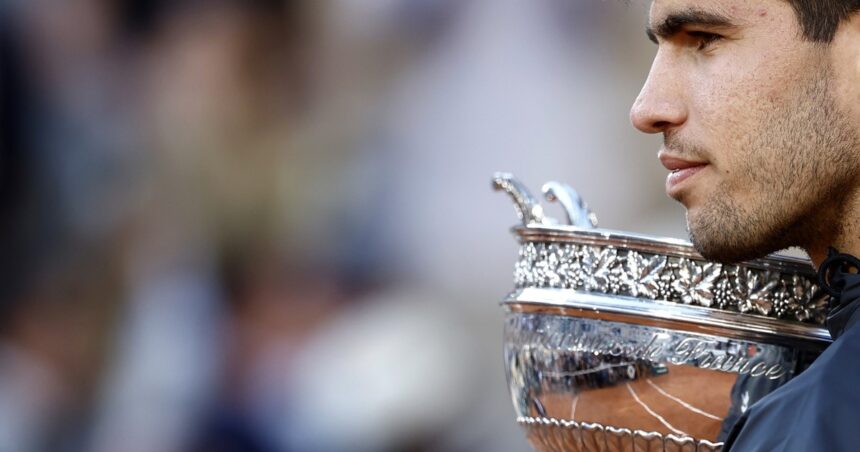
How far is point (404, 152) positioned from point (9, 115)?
0.91m

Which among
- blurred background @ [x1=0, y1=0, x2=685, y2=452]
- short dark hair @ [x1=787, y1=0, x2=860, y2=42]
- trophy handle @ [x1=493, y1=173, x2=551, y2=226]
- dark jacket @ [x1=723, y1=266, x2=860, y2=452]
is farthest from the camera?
blurred background @ [x1=0, y1=0, x2=685, y2=452]

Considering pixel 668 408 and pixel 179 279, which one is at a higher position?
pixel 668 408

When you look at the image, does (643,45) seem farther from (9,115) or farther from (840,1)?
(840,1)

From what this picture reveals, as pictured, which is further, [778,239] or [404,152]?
[404,152]

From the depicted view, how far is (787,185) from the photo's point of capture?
982 mm

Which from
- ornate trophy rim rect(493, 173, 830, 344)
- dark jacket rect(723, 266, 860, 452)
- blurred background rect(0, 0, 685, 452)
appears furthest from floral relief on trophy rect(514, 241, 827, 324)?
blurred background rect(0, 0, 685, 452)

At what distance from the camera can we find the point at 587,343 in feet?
3.31

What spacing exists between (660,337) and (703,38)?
0.81 ft

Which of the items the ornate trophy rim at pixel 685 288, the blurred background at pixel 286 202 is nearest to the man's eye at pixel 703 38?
the ornate trophy rim at pixel 685 288

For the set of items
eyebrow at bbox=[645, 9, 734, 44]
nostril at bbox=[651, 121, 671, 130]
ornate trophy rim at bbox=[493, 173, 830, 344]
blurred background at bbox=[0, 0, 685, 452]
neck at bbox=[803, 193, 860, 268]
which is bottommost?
blurred background at bbox=[0, 0, 685, 452]

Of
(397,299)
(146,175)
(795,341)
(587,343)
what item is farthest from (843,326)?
(146,175)

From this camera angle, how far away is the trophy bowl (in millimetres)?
970

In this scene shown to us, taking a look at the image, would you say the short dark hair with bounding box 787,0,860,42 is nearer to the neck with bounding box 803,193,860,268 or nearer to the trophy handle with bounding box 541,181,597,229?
the neck with bounding box 803,193,860,268

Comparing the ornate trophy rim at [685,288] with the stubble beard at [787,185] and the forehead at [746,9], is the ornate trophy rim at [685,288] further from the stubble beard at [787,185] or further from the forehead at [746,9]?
the forehead at [746,9]
